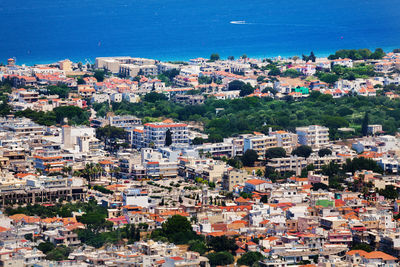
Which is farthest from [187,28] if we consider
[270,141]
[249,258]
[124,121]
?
[249,258]

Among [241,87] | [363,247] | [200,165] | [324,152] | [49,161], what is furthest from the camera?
[241,87]

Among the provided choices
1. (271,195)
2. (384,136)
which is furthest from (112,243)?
(384,136)

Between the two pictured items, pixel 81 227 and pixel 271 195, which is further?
pixel 271 195

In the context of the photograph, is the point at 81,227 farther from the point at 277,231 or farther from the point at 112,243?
the point at 277,231

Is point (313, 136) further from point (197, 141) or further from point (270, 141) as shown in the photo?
point (197, 141)

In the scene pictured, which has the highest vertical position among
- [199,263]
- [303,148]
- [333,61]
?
[333,61]
